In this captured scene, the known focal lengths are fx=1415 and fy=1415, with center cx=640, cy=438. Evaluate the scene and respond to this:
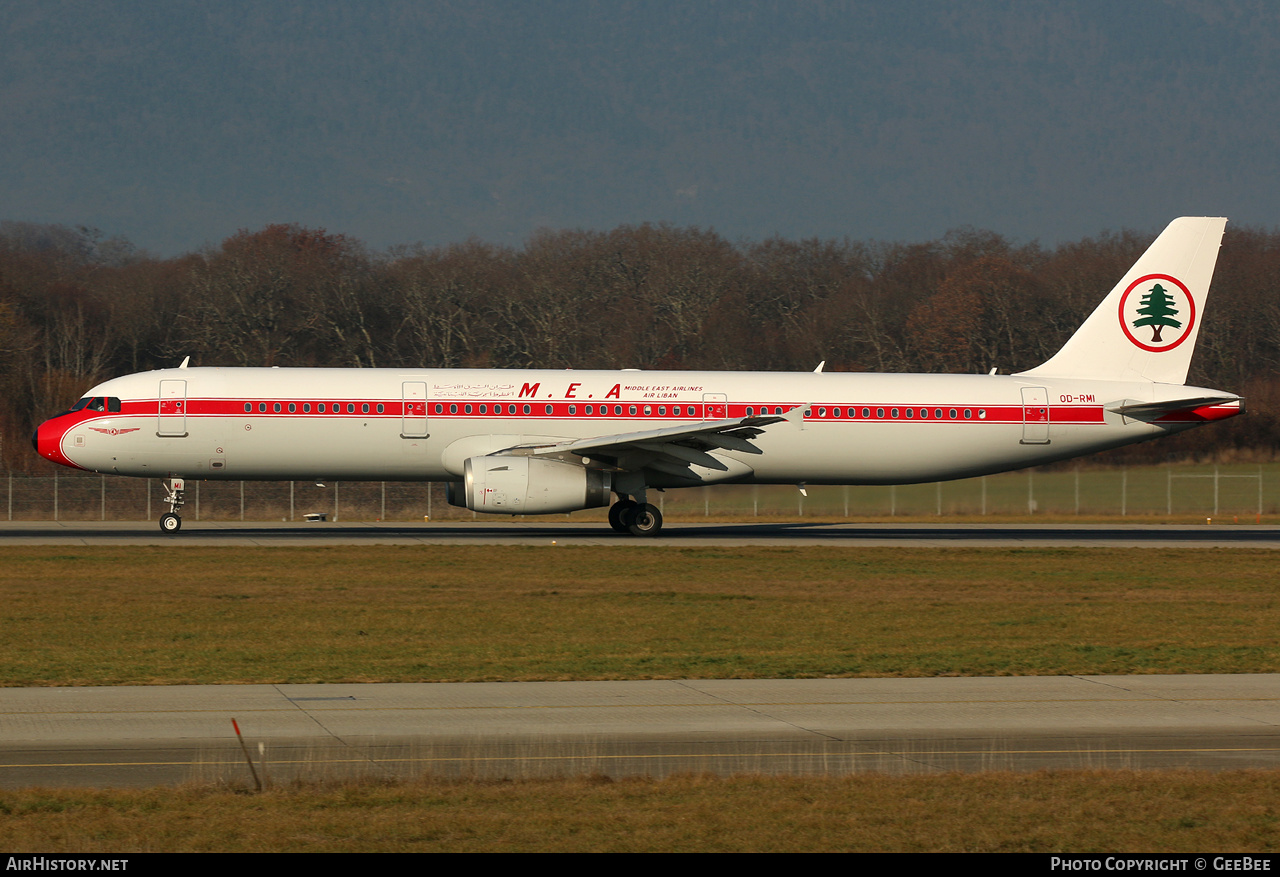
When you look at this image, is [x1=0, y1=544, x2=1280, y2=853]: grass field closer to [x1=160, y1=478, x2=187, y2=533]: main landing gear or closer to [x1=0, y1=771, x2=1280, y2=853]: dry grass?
[x1=0, y1=771, x2=1280, y2=853]: dry grass

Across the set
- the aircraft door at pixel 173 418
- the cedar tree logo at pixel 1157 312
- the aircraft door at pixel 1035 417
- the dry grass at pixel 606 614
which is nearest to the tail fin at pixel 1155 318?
the cedar tree logo at pixel 1157 312

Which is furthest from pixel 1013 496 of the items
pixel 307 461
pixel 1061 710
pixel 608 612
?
pixel 1061 710

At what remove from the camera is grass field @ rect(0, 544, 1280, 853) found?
8641 millimetres

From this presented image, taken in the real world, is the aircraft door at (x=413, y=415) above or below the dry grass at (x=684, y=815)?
above

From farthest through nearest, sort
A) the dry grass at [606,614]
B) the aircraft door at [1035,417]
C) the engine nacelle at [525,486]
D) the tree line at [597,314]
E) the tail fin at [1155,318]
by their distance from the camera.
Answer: the tree line at [597,314]
the tail fin at [1155,318]
the aircraft door at [1035,417]
the engine nacelle at [525,486]
the dry grass at [606,614]

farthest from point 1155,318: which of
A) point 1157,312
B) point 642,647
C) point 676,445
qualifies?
point 642,647

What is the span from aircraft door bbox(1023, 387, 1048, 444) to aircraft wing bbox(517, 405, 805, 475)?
6.27m

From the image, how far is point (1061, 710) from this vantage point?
44.8 ft

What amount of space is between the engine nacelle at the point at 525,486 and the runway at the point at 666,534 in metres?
0.96

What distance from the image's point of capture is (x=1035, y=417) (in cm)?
3744

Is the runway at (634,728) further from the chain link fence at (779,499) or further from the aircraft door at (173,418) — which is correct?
the chain link fence at (779,499)

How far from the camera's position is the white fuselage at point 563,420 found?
112 feet

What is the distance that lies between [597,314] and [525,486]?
195 feet

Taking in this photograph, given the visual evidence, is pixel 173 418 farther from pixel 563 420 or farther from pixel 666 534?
pixel 666 534
